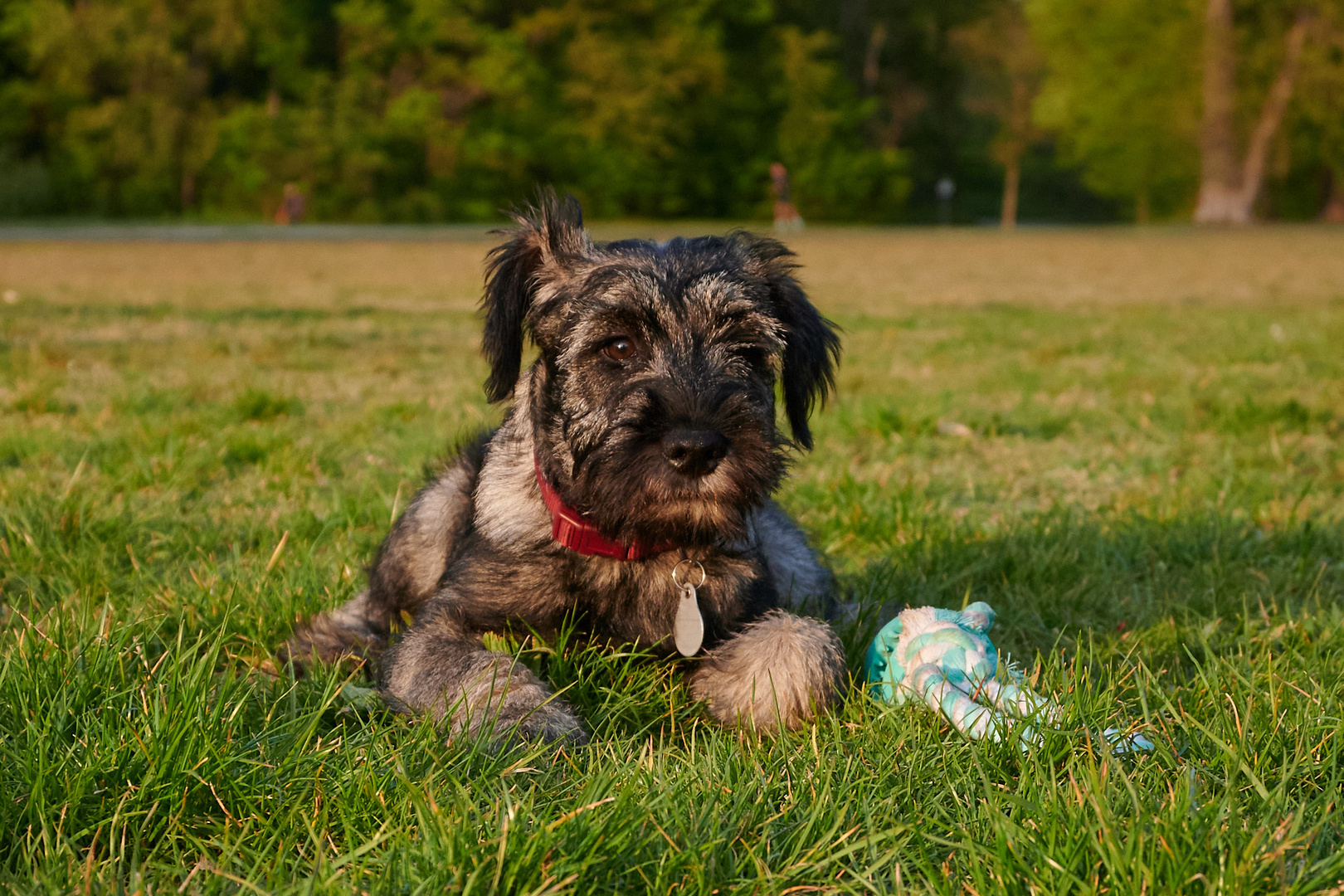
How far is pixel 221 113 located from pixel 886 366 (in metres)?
46.9

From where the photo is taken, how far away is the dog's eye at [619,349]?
11.0 ft

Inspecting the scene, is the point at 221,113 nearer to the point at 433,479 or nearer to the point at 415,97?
the point at 415,97

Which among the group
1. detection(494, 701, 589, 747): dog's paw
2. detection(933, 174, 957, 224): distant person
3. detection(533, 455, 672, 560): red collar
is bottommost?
detection(494, 701, 589, 747): dog's paw

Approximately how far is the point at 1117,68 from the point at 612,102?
3147 centimetres

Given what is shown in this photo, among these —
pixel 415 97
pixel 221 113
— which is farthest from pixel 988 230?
pixel 221 113

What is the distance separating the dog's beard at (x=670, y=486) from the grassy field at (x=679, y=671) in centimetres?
40

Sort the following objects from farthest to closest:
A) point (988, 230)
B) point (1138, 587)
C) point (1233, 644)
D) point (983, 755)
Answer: point (988, 230)
point (1138, 587)
point (1233, 644)
point (983, 755)

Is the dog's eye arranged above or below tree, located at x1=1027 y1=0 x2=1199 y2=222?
below

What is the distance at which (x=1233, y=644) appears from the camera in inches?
144

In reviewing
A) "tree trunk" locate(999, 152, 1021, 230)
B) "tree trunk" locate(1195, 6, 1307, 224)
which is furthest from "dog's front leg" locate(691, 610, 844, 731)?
"tree trunk" locate(999, 152, 1021, 230)

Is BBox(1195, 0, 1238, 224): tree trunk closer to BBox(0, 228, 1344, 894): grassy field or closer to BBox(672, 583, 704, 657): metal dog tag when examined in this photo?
BBox(0, 228, 1344, 894): grassy field

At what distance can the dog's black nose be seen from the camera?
9.55ft

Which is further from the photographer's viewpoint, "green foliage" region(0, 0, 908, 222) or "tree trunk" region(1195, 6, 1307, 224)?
"tree trunk" region(1195, 6, 1307, 224)

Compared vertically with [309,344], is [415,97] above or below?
above
